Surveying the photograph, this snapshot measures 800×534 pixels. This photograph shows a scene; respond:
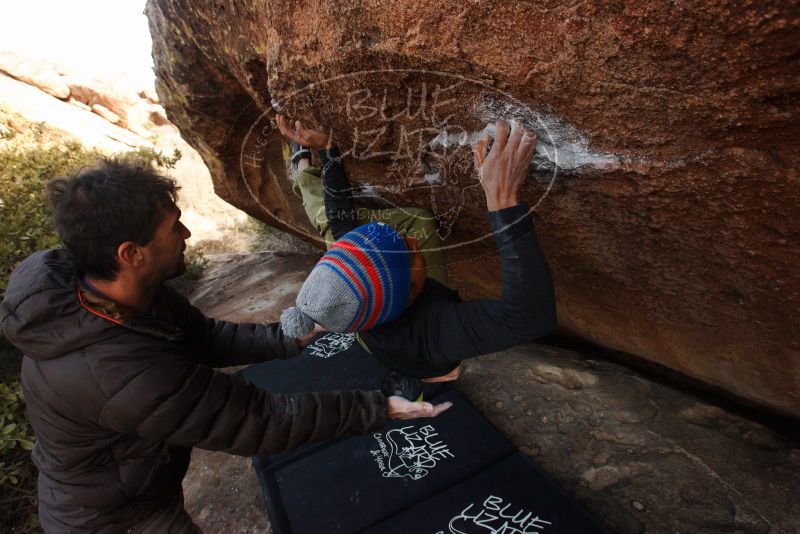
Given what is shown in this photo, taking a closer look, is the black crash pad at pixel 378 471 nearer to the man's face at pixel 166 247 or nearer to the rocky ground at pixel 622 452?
the rocky ground at pixel 622 452

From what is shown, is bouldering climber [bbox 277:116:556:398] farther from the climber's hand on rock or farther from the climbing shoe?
the climber's hand on rock

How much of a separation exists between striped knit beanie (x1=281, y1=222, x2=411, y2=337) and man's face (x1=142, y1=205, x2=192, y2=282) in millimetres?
498

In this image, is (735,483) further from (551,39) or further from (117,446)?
(117,446)

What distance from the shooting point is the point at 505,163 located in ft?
5.27

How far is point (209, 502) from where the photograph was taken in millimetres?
3020

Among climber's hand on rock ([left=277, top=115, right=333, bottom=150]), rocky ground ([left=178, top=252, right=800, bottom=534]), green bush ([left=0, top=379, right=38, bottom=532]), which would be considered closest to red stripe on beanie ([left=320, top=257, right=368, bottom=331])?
climber's hand on rock ([left=277, top=115, right=333, bottom=150])

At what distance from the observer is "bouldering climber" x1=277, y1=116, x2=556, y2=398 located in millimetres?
1474

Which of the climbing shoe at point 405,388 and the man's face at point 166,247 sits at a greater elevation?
the man's face at point 166,247

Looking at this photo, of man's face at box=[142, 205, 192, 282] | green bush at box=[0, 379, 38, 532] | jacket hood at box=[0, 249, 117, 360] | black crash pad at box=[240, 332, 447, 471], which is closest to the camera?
jacket hood at box=[0, 249, 117, 360]

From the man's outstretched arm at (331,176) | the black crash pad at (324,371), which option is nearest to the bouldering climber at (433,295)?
the man's outstretched arm at (331,176)

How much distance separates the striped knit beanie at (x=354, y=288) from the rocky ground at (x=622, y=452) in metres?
1.72

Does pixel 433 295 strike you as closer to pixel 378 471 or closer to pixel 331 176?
pixel 331 176

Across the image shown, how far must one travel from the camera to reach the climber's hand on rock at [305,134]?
8.08 feet

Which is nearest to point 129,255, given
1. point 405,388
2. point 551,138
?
point 405,388
